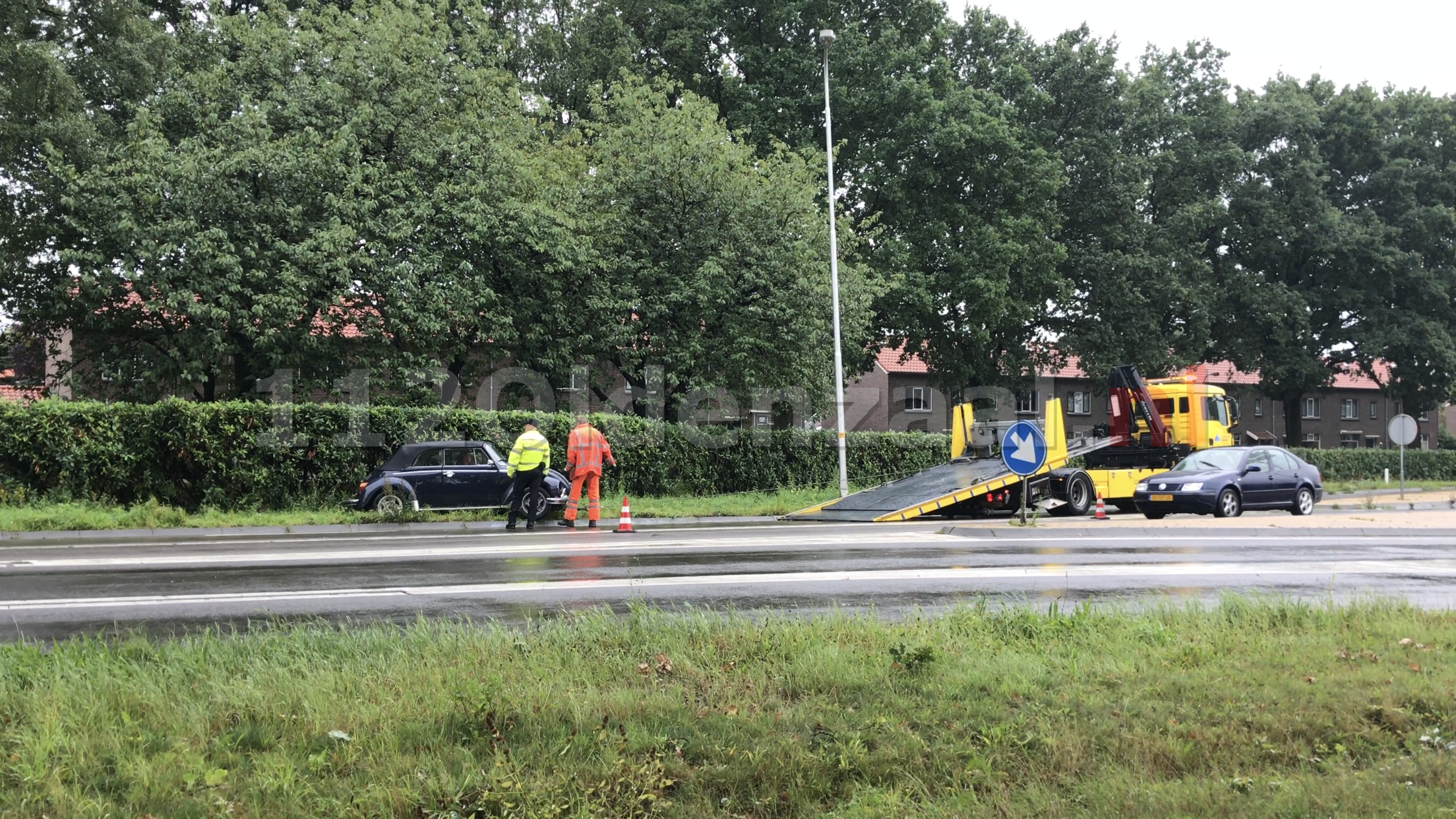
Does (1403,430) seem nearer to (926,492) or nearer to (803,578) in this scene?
(926,492)

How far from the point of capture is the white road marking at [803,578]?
27.1 ft

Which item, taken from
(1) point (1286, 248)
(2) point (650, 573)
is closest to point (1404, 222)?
(1) point (1286, 248)

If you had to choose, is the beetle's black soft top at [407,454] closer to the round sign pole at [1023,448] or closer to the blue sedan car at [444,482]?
the blue sedan car at [444,482]

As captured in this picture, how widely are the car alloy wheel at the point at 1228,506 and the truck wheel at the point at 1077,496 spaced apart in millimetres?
2607

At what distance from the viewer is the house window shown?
196 ft

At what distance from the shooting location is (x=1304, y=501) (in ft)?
72.9

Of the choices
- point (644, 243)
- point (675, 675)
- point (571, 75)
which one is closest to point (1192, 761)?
point (675, 675)

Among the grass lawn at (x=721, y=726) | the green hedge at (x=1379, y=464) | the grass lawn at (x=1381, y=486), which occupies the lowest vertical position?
the grass lawn at (x=1381, y=486)

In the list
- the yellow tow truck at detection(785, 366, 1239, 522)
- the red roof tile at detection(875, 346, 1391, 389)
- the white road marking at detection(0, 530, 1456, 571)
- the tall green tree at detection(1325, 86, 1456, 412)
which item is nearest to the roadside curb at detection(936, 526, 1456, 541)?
the white road marking at detection(0, 530, 1456, 571)

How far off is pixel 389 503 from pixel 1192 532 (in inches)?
529

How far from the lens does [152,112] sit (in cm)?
2525

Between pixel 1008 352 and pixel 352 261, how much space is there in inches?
999

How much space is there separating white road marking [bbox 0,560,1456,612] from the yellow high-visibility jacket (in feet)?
24.6

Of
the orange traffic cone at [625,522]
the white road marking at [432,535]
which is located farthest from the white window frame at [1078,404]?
the orange traffic cone at [625,522]
